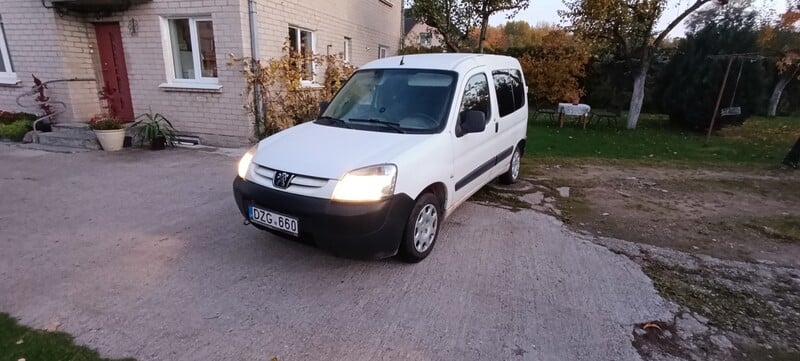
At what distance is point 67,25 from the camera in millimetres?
8539

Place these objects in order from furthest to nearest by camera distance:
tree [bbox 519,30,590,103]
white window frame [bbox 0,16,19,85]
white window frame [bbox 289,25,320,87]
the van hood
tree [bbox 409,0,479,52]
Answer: tree [bbox 519,30,590,103], tree [bbox 409,0,479,52], white window frame [bbox 289,25,320,87], white window frame [bbox 0,16,19,85], the van hood

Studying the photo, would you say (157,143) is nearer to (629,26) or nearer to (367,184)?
(367,184)

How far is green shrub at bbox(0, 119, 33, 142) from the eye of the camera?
8953mm

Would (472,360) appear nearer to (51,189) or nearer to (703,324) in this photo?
(703,324)

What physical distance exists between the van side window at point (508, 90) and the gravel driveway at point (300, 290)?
1398 mm

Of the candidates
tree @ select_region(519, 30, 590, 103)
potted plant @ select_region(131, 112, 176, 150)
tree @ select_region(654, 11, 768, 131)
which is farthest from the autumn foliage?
tree @ select_region(654, 11, 768, 131)

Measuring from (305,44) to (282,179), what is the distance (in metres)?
8.32

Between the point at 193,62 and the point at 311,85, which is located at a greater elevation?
the point at 193,62

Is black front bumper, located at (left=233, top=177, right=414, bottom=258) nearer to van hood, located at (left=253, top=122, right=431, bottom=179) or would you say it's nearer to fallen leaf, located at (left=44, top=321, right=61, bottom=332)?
van hood, located at (left=253, top=122, right=431, bottom=179)

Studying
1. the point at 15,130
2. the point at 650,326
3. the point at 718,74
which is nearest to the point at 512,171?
the point at 650,326

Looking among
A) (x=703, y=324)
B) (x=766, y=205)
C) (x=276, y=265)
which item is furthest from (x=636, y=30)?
(x=276, y=265)

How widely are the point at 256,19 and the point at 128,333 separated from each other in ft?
22.7

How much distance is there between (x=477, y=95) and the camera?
448cm

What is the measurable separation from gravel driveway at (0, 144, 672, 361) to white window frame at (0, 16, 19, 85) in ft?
22.5
